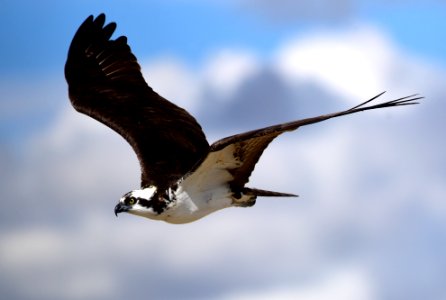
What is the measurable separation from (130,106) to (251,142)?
153 inches

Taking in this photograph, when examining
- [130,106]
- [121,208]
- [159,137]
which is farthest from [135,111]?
[121,208]

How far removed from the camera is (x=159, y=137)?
15047 millimetres

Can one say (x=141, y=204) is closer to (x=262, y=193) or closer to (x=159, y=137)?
(x=262, y=193)

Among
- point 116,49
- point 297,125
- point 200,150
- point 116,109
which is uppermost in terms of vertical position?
point 116,49

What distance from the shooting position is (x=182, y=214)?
13.3 meters

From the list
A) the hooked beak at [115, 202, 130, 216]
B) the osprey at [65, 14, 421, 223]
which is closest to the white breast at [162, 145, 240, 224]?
the osprey at [65, 14, 421, 223]

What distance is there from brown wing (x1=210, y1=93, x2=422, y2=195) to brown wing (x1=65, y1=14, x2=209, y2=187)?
3.68 ft

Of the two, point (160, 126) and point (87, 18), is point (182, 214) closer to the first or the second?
point (160, 126)

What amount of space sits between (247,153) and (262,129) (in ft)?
5.44

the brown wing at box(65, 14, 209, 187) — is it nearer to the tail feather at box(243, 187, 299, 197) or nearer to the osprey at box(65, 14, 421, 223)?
the osprey at box(65, 14, 421, 223)

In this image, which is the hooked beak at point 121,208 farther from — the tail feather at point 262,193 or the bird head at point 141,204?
the tail feather at point 262,193

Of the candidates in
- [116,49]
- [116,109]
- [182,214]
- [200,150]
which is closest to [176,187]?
[182,214]

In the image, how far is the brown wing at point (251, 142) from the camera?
1055 cm

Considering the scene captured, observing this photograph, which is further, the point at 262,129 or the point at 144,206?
the point at 144,206
